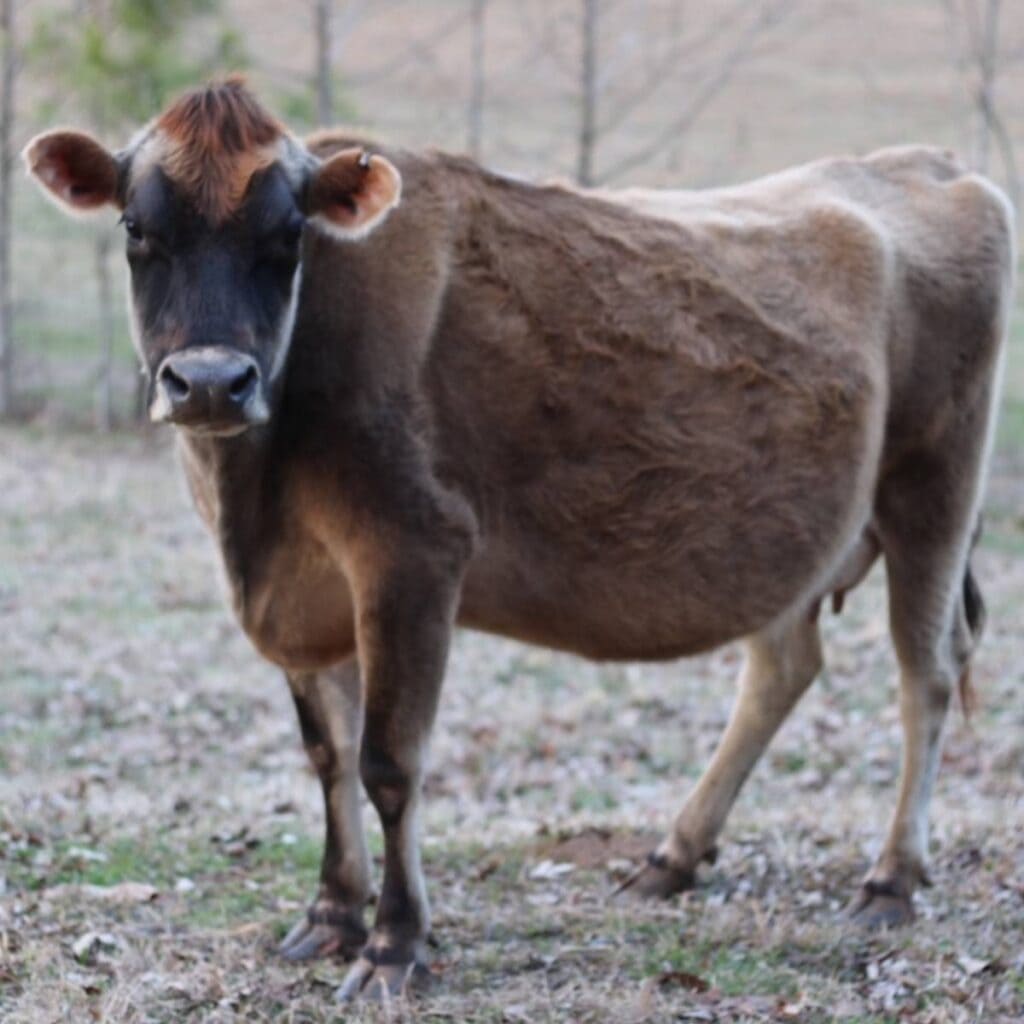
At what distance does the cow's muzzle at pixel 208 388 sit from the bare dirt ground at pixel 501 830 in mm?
1766

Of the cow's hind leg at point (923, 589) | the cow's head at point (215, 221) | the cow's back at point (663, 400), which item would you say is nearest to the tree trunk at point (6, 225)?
the cow's back at point (663, 400)

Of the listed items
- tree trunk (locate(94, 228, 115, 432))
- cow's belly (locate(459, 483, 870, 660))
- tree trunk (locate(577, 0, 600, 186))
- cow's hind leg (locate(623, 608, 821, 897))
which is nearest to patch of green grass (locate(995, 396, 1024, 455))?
tree trunk (locate(577, 0, 600, 186))

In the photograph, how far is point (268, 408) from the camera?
518 centimetres

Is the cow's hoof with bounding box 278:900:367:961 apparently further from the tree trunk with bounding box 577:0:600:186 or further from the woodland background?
the tree trunk with bounding box 577:0:600:186

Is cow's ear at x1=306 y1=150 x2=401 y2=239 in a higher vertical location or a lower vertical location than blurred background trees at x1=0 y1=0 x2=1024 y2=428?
higher

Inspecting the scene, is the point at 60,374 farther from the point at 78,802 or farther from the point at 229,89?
the point at 229,89

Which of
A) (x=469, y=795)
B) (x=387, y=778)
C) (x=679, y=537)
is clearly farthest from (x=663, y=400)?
(x=469, y=795)

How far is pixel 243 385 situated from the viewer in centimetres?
487

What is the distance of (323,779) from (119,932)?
0.91 metres

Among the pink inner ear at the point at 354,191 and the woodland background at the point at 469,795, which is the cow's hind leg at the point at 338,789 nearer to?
the woodland background at the point at 469,795

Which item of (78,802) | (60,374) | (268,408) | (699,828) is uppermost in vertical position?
(268,408)

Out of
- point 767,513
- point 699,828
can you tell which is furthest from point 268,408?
point 699,828

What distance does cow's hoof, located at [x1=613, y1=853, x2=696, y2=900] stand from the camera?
6.99 meters

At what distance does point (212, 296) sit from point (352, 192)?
644mm
